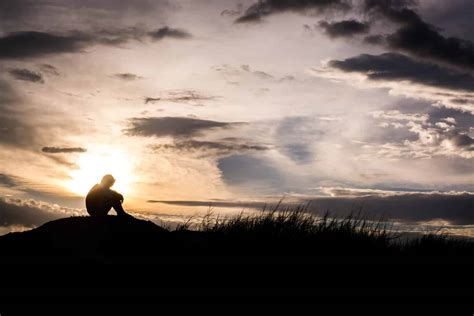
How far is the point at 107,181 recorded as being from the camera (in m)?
13.8

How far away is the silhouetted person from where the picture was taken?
1362cm

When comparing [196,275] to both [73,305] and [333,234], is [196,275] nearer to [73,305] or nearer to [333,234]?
[73,305]

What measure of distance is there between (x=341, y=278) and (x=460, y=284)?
3634 mm

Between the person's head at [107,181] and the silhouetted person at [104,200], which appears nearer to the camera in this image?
the silhouetted person at [104,200]

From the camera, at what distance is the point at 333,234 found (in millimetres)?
14641

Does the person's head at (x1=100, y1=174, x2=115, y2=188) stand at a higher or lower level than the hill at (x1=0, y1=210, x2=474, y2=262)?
higher

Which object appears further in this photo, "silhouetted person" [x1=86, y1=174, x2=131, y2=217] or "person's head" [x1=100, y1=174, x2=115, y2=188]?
"person's head" [x1=100, y1=174, x2=115, y2=188]

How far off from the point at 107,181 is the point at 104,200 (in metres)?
0.50

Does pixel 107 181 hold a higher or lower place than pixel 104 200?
higher

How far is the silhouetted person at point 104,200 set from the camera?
13625 millimetres

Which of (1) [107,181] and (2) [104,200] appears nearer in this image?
(2) [104,200]

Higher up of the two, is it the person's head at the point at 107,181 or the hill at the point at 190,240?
the person's head at the point at 107,181

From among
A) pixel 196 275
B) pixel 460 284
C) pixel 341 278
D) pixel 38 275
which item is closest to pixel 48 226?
pixel 38 275

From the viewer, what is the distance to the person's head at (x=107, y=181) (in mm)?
13755
